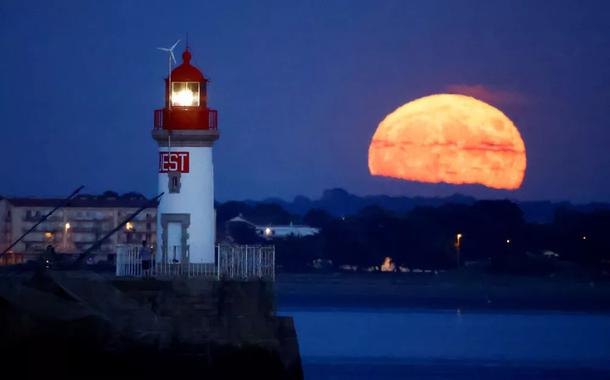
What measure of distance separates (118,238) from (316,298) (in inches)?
515

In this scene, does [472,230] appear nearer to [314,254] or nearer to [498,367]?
[314,254]

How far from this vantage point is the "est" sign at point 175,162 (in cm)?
4228

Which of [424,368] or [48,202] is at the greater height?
[48,202]

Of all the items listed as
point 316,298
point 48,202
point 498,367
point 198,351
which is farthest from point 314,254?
point 198,351

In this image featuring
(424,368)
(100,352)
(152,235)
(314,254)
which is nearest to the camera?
(100,352)

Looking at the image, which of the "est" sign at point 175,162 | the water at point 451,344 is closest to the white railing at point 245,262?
the "est" sign at point 175,162

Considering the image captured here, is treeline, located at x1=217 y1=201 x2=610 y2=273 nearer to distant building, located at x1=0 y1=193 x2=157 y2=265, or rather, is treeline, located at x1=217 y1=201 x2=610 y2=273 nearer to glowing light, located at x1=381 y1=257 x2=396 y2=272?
glowing light, located at x1=381 y1=257 x2=396 y2=272

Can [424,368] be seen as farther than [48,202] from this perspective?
No

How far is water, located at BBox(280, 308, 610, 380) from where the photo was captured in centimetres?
6362

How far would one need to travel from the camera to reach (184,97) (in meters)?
42.9

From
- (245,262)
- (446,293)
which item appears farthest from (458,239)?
(245,262)

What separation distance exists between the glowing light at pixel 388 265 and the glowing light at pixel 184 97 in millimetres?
77433

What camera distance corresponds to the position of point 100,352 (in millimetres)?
37781

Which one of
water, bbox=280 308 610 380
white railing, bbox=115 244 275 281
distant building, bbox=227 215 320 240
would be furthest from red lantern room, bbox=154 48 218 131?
distant building, bbox=227 215 320 240
